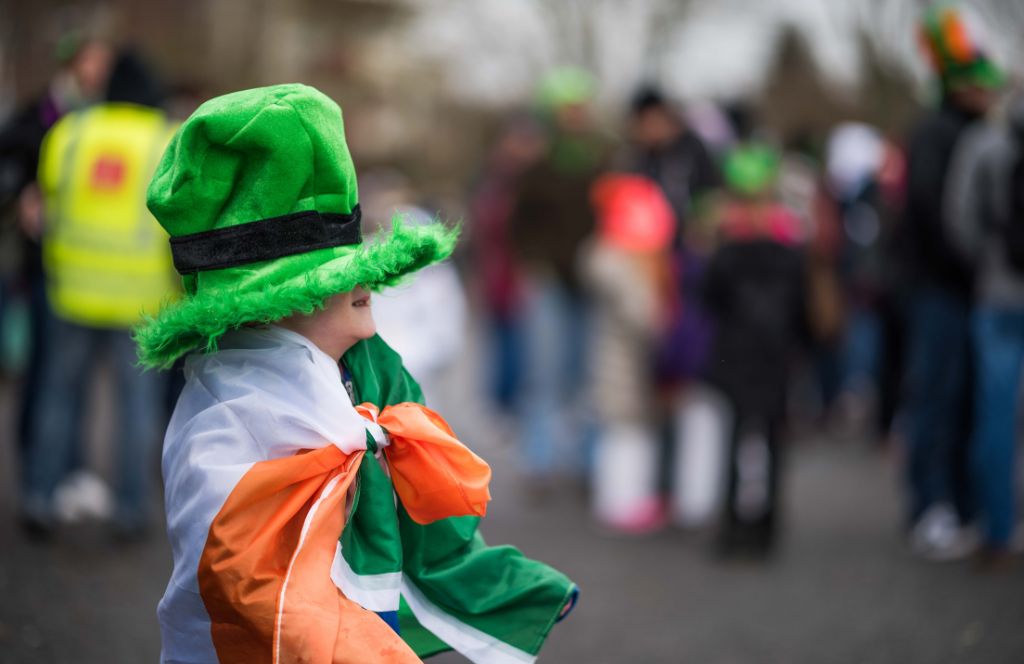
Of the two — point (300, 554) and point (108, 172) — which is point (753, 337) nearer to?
point (108, 172)

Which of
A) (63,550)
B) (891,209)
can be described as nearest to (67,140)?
(63,550)

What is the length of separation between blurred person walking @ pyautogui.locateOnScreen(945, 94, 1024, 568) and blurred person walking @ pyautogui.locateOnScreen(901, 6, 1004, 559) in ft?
0.64

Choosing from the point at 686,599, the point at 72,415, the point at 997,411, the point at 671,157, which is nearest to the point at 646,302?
the point at 671,157

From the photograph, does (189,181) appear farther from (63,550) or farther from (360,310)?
(63,550)

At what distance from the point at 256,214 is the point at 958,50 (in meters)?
4.48

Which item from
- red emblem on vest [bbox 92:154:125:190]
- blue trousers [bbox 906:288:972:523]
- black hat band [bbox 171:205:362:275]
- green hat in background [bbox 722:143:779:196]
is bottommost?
blue trousers [bbox 906:288:972:523]

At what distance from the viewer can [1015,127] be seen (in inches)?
215

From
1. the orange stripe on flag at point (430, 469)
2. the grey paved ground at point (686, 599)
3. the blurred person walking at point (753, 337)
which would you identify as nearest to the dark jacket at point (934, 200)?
the blurred person walking at point (753, 337)

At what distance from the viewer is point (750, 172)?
5.90 meters

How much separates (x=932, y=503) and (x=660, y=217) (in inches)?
84.3

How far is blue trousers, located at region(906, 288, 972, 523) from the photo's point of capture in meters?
5.75

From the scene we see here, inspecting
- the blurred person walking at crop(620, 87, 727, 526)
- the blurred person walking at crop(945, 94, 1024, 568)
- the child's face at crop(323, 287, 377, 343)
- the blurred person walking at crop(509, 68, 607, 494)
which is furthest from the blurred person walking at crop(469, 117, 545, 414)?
the child's face at crop(323, 287, 377, 343)

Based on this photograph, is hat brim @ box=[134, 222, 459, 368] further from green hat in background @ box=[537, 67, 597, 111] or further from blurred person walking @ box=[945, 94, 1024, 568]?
green hat in background @ box=[537, 67, 597, 111]

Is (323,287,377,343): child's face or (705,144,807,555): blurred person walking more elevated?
(323,287,377,343): child's face
